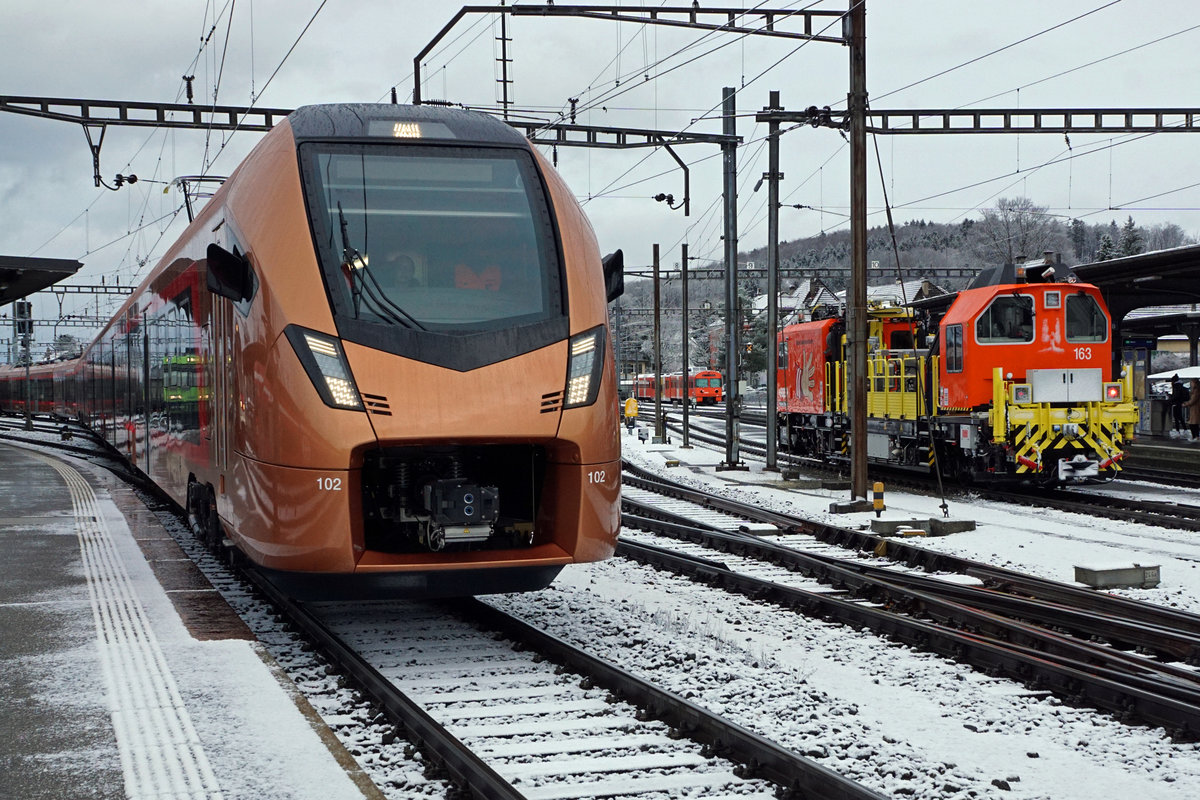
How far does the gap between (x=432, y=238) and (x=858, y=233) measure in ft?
33.4

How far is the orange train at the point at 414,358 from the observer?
706 centimetres

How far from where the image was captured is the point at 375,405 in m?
7.00

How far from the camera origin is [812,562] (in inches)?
446

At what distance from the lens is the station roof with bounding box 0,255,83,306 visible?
27.9 m

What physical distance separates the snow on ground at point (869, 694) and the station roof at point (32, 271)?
21.4 m

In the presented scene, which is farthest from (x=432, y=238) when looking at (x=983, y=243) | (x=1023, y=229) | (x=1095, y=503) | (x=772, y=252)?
(x=983, y=243)

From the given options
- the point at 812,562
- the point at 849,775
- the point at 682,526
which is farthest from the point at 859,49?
the point at 849,775

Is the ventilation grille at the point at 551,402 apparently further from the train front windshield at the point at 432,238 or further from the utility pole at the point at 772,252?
the utility pole at the point at 772,252

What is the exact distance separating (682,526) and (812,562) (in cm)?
343

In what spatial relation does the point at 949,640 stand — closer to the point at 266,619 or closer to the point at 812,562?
the point at 812,562

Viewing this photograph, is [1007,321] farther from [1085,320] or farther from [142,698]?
[142,698]

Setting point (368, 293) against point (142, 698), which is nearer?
point (142, 698)

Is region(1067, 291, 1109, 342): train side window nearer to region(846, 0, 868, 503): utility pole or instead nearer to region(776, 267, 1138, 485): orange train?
region(776, 267, 1138, 485): orange train

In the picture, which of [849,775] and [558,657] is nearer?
[849,775]
